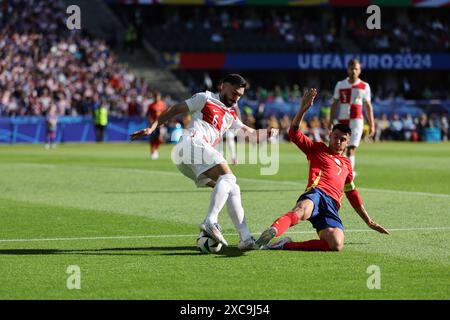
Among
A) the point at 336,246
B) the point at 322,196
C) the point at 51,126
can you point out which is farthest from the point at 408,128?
the point at 336,246

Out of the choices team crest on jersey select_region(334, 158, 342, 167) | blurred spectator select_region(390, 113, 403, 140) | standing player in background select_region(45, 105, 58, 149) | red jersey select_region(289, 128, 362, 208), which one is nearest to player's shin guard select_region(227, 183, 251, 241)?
red jersey select_region(289, 128, 362, 208)

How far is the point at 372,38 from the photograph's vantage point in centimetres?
6681

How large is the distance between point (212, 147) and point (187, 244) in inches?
48.9

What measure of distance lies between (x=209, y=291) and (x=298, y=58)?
55.3 metres

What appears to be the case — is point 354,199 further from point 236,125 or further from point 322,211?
point 236,125

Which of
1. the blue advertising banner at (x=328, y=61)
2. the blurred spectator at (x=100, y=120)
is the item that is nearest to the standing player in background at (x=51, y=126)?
the blurred spectator at (x=100, y=120)

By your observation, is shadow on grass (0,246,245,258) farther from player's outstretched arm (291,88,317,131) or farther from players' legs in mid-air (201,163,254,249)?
player's outstretched arm (291,88,317,131)

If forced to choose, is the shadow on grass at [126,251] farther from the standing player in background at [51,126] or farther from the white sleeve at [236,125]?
the standing player in background at [51,126]

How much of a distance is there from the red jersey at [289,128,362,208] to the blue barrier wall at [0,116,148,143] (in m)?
37.7

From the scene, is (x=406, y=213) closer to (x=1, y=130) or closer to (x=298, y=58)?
(x=1, y=130)

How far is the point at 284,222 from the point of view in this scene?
11070mm

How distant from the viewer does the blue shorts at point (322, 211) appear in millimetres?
11602

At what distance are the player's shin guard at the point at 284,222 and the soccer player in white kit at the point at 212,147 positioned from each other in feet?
→ 1.46
